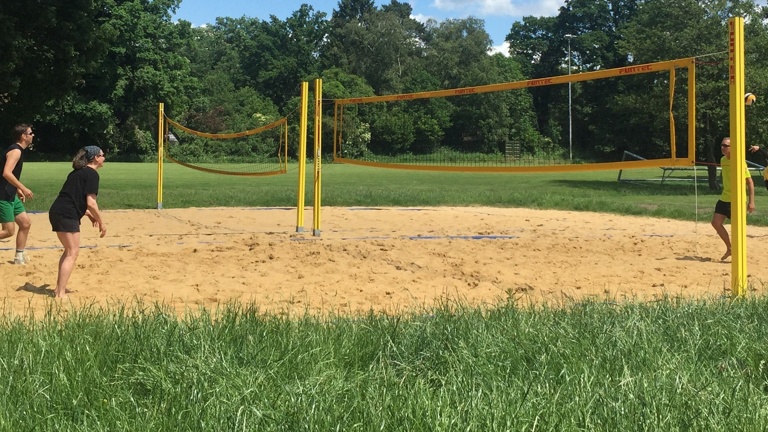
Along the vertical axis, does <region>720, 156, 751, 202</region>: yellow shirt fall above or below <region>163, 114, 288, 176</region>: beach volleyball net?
below

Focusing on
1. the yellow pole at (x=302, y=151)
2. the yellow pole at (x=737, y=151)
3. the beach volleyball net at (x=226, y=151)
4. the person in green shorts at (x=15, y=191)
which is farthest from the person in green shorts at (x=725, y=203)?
the beach volleyball net at (x=226, y=151)

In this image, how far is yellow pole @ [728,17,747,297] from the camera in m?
6.29

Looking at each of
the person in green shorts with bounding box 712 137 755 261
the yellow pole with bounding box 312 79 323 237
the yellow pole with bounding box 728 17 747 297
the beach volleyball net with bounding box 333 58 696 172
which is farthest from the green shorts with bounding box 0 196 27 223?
the person in green shorts with bounding box 712 137 755 261

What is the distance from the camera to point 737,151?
6.46m

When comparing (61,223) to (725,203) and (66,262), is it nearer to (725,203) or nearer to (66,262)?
(66,262)

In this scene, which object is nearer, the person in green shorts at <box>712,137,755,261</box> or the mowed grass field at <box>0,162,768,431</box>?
the mowed grass field at <box>0,162,768,431</box>

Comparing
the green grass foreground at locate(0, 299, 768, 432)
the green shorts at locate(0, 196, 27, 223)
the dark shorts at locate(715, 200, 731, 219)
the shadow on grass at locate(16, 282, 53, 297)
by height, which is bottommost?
the green grass foreground at locate(0, 299, 768, 432)

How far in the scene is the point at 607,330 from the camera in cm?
439

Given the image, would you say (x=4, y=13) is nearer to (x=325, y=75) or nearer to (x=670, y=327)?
(x=670, y=327)

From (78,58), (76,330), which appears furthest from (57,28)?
(76,330)

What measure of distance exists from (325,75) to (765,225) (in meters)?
62.6

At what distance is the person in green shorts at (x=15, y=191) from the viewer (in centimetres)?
803

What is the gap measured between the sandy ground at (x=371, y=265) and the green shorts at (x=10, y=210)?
0.52 m

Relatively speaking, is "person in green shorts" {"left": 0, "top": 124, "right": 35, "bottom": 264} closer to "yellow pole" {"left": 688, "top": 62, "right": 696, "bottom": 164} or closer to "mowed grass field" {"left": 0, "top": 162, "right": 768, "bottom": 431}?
"mowed grass field" {"left": 0, "top": 162, "right": 768, "bottom": 431}
